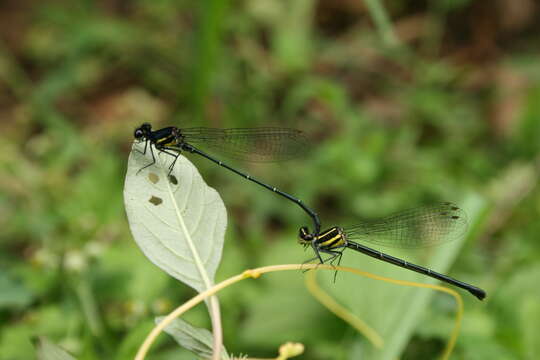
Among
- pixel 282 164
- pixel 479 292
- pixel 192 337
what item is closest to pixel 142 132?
pixel 192 337

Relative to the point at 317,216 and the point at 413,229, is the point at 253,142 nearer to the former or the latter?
the point at 317,216

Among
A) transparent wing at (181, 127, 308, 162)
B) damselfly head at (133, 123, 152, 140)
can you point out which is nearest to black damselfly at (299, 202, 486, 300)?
transparent wing at (181, 127, 308, 162)

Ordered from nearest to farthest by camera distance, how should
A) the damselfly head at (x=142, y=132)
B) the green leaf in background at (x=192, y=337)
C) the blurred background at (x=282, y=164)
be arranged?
the green leaf in background at (x=192, y=337)
the damselfly head at (x=142, y=132)
the blurred background at (x=282, y=164)

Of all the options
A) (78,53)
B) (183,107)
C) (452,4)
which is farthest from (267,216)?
(452,4)

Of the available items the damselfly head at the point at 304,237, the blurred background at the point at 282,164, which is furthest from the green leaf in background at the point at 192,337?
the damselfly head at the point at 304,237

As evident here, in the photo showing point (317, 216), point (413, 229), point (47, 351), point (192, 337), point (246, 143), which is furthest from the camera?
point (246, 143)

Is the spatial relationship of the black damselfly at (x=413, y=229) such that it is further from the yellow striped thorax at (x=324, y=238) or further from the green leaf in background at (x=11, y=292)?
the green leaf in background at (x=11, y=292)

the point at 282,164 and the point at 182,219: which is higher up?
the point at 282,164
